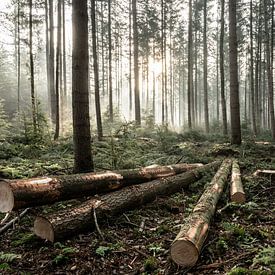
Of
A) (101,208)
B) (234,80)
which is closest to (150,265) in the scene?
(101,208)

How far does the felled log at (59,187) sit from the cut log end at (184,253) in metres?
2.48

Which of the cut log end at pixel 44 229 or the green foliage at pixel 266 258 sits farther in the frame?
the cut log end at pixel 44 229

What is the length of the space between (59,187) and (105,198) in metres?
0.95

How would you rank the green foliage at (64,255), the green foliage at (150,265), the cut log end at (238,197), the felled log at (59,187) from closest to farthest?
the green foliage at (150,265) < the green foliage at (64,255) < the felled log at (59,187) < the cut log end at (238,197)

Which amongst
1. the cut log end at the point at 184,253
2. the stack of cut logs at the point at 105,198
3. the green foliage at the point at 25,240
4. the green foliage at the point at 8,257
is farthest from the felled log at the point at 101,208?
the cut log end at the point at 184,253

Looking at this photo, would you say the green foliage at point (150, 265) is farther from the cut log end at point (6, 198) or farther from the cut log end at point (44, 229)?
the cut log end at point (6, 198)

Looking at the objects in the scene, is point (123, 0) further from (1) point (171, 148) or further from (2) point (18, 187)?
(2) point (18, 187)

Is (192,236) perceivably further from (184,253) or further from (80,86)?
(80,86)

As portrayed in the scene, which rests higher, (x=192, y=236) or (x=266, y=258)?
(x=192, y=236)

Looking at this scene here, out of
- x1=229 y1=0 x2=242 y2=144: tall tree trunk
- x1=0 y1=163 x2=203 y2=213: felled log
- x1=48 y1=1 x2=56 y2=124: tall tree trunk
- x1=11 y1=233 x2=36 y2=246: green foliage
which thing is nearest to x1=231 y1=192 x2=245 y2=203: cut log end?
x1=0 y1=163 x2=203 y2=213: felled log

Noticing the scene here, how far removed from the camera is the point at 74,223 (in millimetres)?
5137

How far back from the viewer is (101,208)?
5707mm

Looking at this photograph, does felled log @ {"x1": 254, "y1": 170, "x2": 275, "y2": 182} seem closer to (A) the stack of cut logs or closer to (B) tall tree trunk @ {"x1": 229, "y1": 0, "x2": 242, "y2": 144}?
(A) the stack of cut logs

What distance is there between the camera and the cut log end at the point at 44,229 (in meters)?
4.87
